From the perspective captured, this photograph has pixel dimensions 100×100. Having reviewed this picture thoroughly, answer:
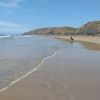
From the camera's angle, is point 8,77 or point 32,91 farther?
point 8,77

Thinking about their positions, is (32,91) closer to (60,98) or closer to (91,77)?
(60,98)

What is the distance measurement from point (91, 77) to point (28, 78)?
229 centimetres

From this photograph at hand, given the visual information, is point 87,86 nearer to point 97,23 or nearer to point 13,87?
point 13,87

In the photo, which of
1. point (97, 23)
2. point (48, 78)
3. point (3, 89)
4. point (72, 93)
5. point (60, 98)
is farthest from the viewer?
point (97, 23)

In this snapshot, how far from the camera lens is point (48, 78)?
9234 mm

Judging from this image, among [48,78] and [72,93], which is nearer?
[72,93]

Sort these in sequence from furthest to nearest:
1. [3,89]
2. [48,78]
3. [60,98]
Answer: [48,78], [3,89], [60,98]

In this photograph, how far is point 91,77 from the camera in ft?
30.5

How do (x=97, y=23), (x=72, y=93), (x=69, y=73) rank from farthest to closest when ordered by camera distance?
1. (x=97, y=23)
2. (x=69, y=73)
3. (x=72, y=93)

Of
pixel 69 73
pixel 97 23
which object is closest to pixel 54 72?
pixel 69 73

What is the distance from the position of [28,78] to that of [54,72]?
1505mm

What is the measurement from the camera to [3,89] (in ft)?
25.3

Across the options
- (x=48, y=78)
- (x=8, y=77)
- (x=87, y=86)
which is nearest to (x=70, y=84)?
(x=87, y=86)

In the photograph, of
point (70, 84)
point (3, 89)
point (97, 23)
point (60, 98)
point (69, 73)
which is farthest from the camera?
point (97, 23)
